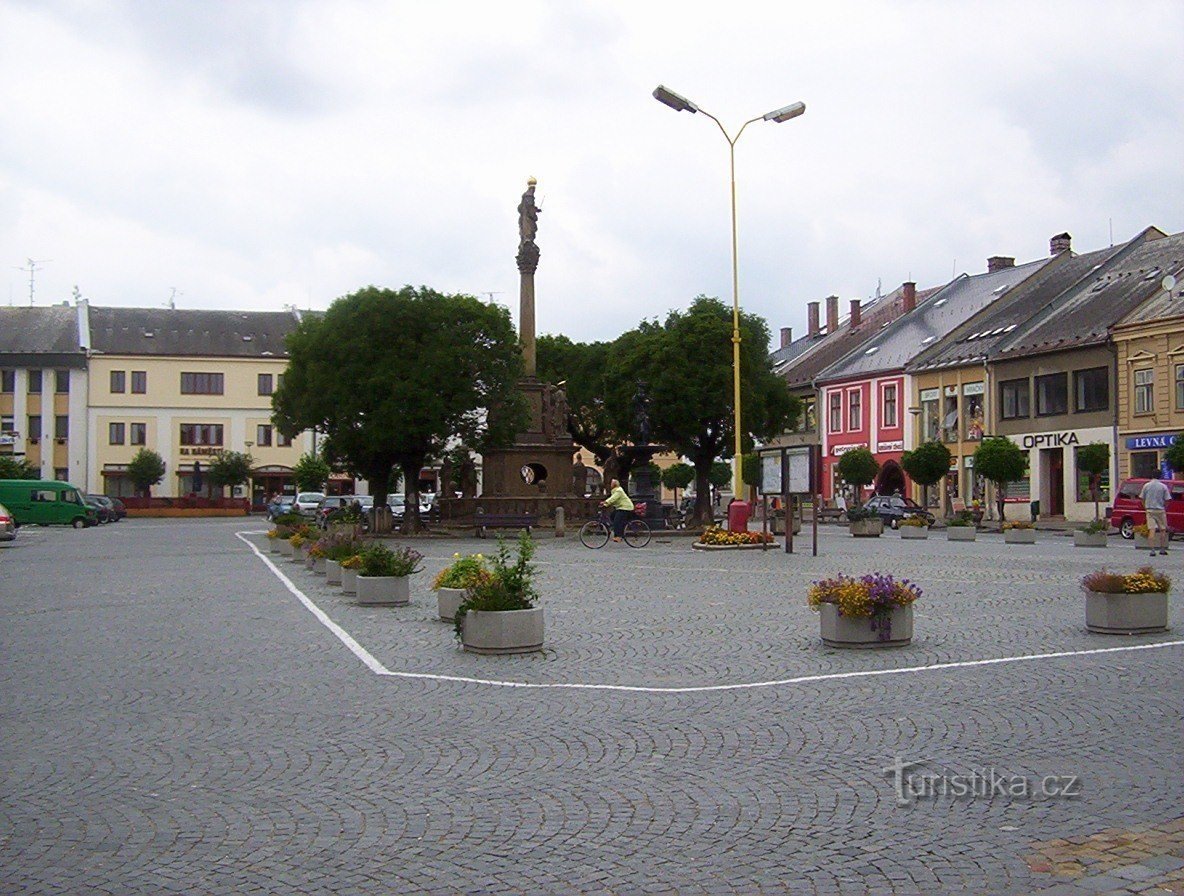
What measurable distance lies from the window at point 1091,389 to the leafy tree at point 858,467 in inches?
472

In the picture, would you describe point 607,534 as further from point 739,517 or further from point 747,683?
point 747,683

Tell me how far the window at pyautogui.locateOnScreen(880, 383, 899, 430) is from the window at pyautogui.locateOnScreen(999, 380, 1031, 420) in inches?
342

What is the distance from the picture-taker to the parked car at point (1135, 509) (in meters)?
40.8

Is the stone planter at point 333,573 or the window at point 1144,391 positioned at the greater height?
the window at point 1144,391

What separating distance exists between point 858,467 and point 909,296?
1431 centimetres

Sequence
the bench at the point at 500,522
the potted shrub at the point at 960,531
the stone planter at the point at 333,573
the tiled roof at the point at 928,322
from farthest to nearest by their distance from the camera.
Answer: the tiled roof at the point at 928,322
the bench at the point at 500,522
the potted shrub at the point at 960,531
the stone planter at the point at 333,573

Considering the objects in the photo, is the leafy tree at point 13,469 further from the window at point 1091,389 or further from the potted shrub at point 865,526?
the window at point 1091,389

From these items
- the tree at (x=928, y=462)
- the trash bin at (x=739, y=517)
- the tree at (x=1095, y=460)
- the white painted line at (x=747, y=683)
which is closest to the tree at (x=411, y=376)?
the trash bin at (x=739, y=517)

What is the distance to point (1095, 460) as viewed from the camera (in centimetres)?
5028

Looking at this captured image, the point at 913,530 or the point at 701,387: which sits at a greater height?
the point at 701,387

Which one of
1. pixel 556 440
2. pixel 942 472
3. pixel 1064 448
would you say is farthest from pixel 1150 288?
pixel 556 440

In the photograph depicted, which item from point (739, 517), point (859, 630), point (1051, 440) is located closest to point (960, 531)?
→ point (739, 517)

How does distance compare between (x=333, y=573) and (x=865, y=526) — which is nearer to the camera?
(x=333, y=573)

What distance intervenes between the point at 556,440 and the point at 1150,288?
953 inches
